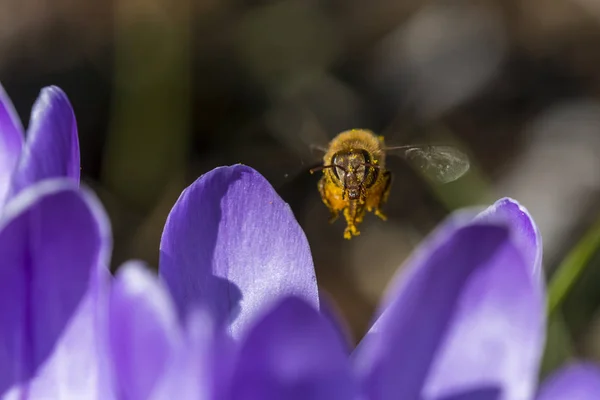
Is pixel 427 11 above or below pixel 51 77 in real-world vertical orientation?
above

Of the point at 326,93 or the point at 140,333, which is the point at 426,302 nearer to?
the point at 140,333

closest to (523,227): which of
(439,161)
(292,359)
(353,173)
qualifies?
(292,359)

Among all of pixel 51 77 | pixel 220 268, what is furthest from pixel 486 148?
pixel 220 268

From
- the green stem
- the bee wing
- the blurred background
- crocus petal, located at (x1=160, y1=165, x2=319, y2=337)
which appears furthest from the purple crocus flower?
the blurred background

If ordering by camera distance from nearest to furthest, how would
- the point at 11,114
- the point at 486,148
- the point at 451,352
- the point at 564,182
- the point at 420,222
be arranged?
1. the point at 451,352
2. the point at 11,114
3. the point at 564,182
4. the point at 420,222
5. the point at 486,148

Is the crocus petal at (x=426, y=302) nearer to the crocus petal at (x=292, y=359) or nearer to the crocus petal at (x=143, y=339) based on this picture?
the crocus petal at (x=292, y=359)

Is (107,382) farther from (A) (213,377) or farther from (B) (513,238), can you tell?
(B) (513,238)

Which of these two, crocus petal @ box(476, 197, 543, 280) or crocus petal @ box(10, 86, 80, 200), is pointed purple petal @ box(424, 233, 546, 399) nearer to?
crocus petal @ box(476, 197, 543, 280)
